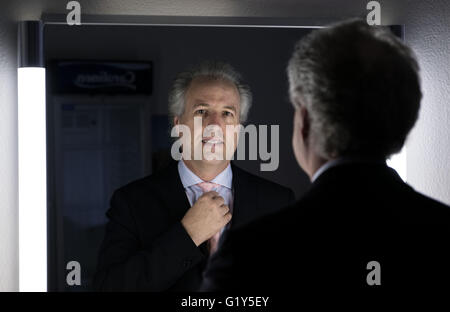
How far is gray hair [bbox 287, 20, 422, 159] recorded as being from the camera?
0.70 metres

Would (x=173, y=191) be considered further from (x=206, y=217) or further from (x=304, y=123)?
(x=304, y=123)

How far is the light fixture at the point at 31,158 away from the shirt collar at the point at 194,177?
278mm

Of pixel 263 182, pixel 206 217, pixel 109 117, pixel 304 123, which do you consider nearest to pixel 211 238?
pixel 206 217

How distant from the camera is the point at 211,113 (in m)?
1.20

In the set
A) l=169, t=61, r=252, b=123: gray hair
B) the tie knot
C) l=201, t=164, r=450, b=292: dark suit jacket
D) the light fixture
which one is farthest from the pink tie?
l=201, t=164, r=450, b=292: dark suit jacket

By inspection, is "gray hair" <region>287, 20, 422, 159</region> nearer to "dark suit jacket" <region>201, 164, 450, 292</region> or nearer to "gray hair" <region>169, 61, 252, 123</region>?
"dark suit jacket" <region>201, 164, 450, 292</region>

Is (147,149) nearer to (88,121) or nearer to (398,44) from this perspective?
(88,121)

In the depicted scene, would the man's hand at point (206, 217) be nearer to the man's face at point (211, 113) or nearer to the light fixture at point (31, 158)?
the man's face at point (211, 113)

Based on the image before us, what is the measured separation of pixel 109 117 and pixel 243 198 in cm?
33

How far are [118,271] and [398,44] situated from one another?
0.73m

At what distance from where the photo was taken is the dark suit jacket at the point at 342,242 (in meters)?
0.71

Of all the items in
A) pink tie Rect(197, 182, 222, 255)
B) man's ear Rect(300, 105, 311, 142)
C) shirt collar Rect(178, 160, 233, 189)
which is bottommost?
pink tie Rect(197, 182, 222, 255)

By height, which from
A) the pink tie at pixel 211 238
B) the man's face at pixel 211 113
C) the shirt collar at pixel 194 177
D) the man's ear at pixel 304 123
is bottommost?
the pink tie at pixel 211 238

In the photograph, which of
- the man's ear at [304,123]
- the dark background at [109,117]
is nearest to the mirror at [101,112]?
the dark background at [109,117]
